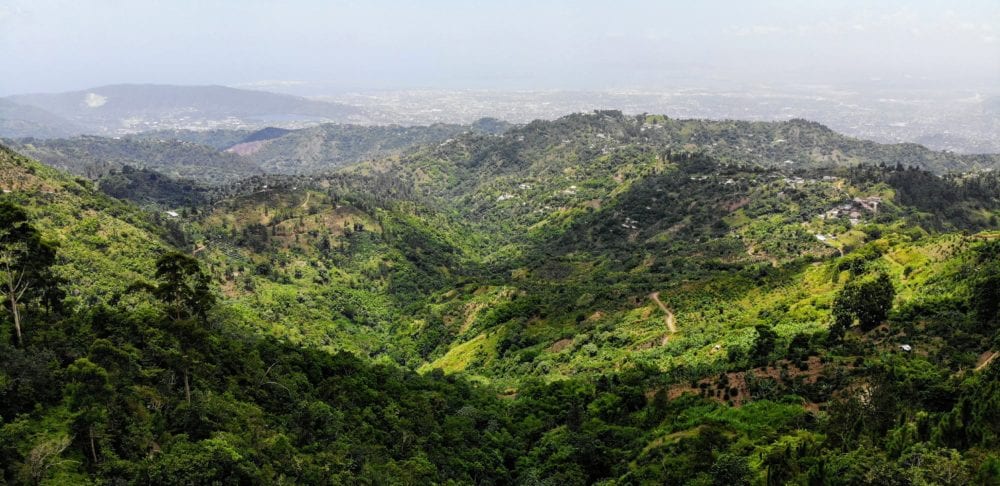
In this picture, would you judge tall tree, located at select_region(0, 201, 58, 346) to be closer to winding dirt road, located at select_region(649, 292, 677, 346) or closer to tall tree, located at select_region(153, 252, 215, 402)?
tall tree, located at select_region(153, 252, 215, 402)

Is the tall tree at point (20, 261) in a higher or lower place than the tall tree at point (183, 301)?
higher

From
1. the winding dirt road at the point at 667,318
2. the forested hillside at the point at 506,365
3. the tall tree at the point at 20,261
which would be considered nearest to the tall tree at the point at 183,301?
the forested hillside at the point at 506,365

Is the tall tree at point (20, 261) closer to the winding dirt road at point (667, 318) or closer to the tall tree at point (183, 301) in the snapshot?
the tall tree at point (183, 301)

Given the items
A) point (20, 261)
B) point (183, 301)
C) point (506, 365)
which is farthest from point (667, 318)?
point (20, 261)

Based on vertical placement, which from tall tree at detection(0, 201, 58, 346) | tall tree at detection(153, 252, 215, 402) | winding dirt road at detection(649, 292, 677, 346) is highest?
tall tree at detection(0, 201, 58, 346)

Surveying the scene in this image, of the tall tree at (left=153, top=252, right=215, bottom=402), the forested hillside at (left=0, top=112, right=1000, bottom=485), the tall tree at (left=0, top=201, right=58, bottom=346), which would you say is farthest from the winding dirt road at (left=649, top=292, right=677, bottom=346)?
the tall tree at (left=0, top=201, right=58, bottom=346)

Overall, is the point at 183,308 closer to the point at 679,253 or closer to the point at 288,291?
the point at 288,291

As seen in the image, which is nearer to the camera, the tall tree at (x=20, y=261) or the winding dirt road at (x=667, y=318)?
the tall tree at (x=20, y=261)

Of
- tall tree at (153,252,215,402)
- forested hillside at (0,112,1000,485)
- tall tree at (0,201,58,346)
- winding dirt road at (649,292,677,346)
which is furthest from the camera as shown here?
winding dirt road at (649,292,677,346)

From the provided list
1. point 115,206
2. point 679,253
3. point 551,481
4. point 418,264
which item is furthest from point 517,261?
point 551,481

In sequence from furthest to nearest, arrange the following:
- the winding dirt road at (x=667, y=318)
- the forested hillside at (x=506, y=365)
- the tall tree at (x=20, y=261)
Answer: the winding dirt road at (x=667, y=318), the tall tree at (x=20, y=261), the forested hillside at (x=506, y=365)
